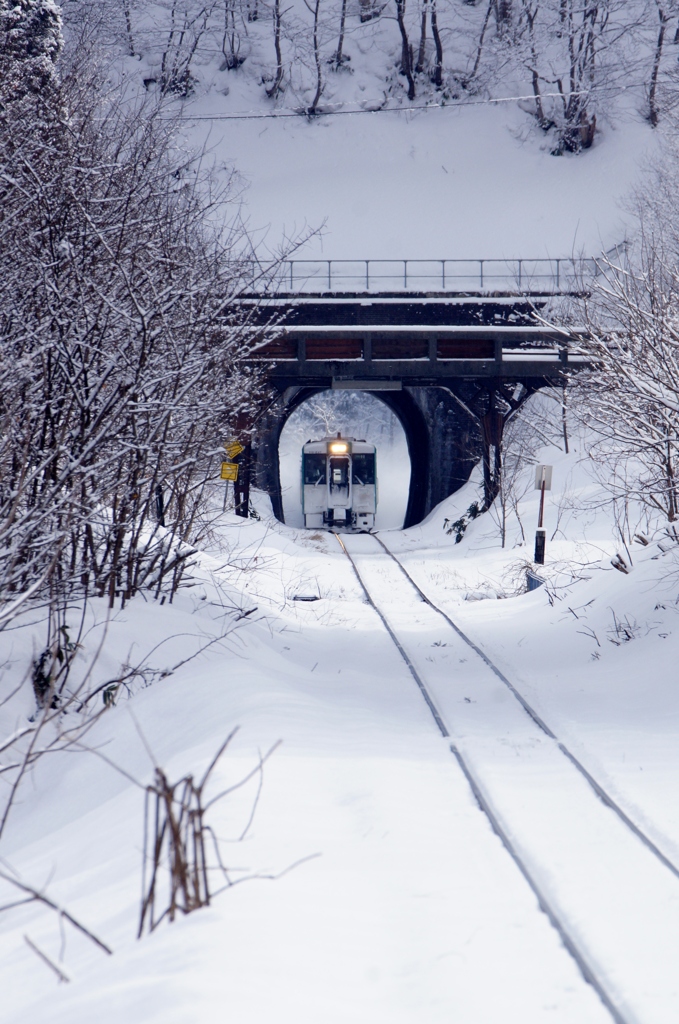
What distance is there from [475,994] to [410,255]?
4135cm

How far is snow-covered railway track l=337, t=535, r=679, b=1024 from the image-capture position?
3.81 meters

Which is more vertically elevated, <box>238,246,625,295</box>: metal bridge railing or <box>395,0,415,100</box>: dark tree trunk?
<box>395,0,415,100</box>: dark tree trunk

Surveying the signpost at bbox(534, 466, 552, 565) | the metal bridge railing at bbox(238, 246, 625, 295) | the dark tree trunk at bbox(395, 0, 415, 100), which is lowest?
the signpost at bbox(534, 466, 552, 565)

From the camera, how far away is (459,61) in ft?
179

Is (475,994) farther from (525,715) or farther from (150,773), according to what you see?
(525,715)

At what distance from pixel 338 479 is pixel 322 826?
27.6 meters

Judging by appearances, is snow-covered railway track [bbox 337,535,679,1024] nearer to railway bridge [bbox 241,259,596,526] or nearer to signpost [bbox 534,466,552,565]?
signpost [bbox 534,466,552,565]

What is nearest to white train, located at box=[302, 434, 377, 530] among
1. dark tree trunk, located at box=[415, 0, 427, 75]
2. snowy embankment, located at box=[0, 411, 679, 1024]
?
snowy embankment, located at box=[0, 411, 679, 1024]

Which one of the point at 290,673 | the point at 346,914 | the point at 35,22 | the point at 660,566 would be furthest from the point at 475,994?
the point at 35,22

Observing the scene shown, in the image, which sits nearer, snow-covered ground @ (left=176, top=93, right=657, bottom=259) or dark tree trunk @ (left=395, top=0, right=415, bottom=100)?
snow-covered ground @ (left=176, top=93, right=657, bottom=259)

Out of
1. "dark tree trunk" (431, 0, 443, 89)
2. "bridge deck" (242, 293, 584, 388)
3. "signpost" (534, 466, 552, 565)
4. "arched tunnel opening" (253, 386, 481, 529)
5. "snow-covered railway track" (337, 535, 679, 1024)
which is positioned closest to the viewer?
"snow-covered railway track" (337, 535, 679, 1024)

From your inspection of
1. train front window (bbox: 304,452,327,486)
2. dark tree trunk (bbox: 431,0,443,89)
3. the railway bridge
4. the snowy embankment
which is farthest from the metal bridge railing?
the snowy embankment

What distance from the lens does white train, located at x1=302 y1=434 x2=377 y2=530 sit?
32.3 m

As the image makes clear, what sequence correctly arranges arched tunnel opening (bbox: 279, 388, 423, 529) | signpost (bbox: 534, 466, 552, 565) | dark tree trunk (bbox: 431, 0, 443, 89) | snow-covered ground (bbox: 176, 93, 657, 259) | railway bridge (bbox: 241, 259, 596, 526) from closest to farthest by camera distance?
1. signpost (bbox: 534, 466, 552, 565)
2. railway bridge (bbox: 241, 259, 596, 526)
3. snow-covered ground (bbox: 176, 93, 657, 259)
4. dark tree trunk (bbox: 431, 0, 443, 89)
5. arched tunnel opening (bbox: 279, 388, 423, 529)
